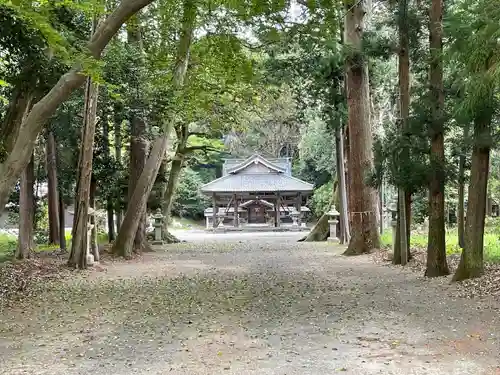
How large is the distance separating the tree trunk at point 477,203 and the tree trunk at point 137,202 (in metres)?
9.63

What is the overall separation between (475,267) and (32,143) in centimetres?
696

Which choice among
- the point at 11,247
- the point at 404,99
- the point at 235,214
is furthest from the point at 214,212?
the point at 404,99

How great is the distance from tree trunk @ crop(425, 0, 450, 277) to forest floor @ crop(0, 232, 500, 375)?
50cm

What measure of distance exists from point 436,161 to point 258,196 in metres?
29.5

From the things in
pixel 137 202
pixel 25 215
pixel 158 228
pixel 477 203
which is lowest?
pixel 158 228

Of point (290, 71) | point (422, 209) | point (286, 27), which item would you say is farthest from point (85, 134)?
point (422, 209)

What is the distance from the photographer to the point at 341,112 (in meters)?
18.3

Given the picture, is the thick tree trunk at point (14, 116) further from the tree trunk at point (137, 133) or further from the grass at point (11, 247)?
the grass at point (11, 247)

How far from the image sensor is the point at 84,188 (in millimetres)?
12352

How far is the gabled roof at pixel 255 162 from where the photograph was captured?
127 feet

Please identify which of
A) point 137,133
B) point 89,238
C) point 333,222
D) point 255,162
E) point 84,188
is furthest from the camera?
point 255,162

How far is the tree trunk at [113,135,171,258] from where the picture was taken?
52.2 feet

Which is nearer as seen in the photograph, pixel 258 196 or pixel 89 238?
pixel 89 238

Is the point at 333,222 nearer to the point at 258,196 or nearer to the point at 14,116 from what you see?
the point at 258,196
